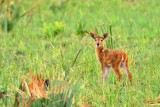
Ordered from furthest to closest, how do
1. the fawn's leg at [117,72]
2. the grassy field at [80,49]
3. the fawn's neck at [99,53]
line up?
the fawn's neck at [99,53], the fawn's leg at [117,72], the grassy field at [80,49]

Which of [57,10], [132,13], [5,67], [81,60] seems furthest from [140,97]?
[57,10]

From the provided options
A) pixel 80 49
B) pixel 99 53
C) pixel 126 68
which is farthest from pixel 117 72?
pixel 80 49

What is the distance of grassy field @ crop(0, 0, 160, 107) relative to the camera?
591 cm

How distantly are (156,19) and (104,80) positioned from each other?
509cm

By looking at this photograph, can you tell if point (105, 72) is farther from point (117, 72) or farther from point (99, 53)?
point (99, 53)

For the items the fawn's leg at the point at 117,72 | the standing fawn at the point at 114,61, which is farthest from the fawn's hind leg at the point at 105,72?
the fawn's leg at the point at 117,72

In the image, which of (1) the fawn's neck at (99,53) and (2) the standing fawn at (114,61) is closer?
(2) the standing fawn at (114,61)

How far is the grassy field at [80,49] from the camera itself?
5906 millimetres

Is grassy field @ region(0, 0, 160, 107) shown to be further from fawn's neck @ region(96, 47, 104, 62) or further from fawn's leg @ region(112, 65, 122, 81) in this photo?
fawn's neck @ region(96, 47, 104, 62)

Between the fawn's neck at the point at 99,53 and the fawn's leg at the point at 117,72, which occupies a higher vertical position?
the fawn's neck at the point at 99,53

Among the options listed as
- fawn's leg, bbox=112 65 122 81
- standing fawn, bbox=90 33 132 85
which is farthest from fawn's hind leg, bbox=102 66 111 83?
fawn's leg, bbox=112 65 122 81

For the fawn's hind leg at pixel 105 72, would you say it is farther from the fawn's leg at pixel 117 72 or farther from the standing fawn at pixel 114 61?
the fawn's leg at pixel 117 72

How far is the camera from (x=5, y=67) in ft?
24.4

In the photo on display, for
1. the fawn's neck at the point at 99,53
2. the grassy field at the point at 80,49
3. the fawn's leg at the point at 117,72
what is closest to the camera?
the grassy field at the point at 80,49
